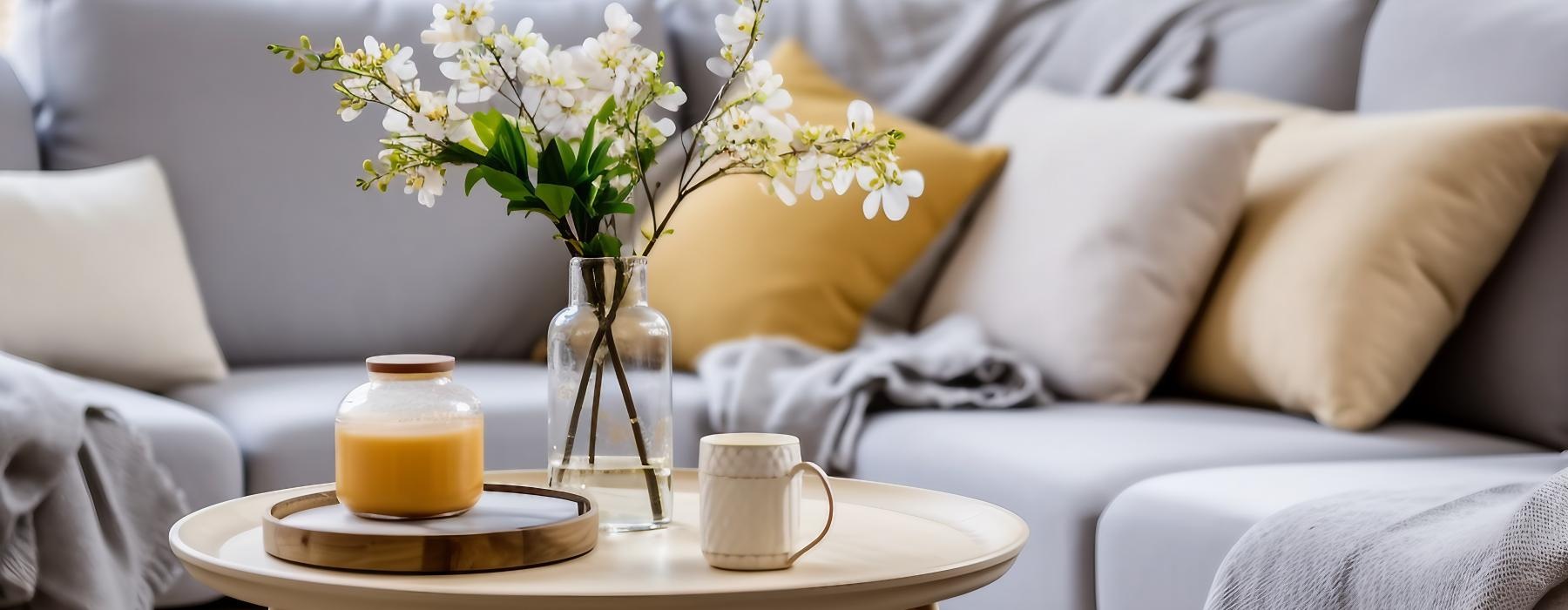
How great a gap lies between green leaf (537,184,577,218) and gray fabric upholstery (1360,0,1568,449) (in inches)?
47.3

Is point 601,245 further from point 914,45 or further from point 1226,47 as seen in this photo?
point 914,45

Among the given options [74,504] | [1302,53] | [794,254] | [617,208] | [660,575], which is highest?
[1302,53]

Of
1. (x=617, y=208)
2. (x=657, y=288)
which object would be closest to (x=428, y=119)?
(x=617, y=208)

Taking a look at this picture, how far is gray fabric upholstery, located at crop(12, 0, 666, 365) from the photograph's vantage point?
236 centimetres

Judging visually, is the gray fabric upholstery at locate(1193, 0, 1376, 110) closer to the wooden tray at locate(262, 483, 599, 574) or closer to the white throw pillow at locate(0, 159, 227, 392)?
the wooden tray at locate(262, 483, 599, 574)

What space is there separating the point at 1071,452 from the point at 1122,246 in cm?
50

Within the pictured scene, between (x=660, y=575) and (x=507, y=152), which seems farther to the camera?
(x=507, y=152)

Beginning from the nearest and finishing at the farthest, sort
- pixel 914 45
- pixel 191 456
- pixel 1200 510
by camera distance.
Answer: pixel 1200 510 < pixel 191 456 < pixel 914 45

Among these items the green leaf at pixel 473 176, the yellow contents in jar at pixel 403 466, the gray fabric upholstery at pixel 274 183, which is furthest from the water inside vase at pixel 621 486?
the gray fabric upholstery at pixel 274 183

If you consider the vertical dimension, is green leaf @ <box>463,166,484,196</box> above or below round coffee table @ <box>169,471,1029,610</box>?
above

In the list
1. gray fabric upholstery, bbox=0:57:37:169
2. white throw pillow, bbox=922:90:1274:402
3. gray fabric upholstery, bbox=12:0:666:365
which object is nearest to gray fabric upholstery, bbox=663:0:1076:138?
gray fabric upholstery, bbox=12:0:666:365

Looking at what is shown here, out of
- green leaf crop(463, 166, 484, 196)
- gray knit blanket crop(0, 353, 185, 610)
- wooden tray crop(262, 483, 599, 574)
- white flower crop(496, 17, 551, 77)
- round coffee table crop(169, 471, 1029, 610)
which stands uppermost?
white flower crop(496, 17, 551, 77)

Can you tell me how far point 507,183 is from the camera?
1110 mm

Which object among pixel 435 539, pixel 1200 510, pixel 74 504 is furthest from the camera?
pixel 74 504
